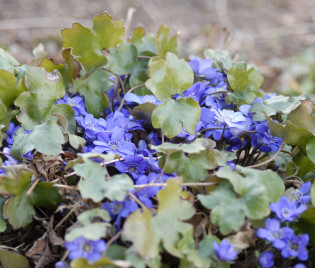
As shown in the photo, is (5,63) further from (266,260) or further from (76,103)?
(266,260)

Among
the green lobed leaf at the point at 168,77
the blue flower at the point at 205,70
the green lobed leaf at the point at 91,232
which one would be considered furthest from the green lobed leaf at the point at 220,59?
the green lobed leaf at the point at 91,232

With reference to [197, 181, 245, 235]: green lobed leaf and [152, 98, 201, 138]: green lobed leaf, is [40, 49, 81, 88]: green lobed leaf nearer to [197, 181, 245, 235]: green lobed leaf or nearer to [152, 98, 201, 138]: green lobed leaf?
[152, 98, 201, 138]: green lobed leaf

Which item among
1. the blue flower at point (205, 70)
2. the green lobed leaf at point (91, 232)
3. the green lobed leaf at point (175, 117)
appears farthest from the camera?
the blue flower at point (205, 70)

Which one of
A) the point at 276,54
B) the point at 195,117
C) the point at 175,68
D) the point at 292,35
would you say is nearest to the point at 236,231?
the point at 195,117

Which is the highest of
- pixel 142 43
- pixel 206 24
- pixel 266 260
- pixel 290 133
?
pixel 142 43

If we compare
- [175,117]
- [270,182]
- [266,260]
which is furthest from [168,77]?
[266,260]

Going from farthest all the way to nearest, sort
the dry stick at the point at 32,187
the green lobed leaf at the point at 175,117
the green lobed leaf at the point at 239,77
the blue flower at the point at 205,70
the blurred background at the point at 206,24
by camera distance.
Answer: the blurred background at the point at 206,24
the blue flower at the point at 205,70
the green lobed leaf at the point at 239,77
the green lobed leaf at the point at 175,117
the dry stick at the point at 32,187

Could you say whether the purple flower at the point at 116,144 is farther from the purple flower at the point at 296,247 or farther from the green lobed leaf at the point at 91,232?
the purple flower at the point at 296,247
